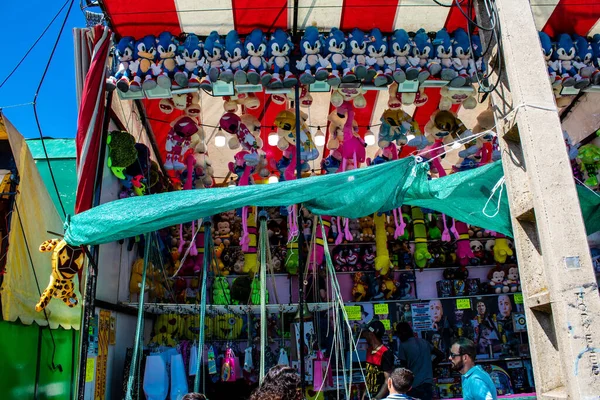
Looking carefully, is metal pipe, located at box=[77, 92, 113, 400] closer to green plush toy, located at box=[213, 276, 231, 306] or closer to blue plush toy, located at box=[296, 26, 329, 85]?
blue plush toy, located at box=[296, 26, 329, 85]

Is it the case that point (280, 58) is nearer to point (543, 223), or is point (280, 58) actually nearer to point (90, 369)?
point (543, 223)

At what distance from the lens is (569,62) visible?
4539 millimetres

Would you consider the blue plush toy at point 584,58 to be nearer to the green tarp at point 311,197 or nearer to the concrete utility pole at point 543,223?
the green tarp at point 311,197

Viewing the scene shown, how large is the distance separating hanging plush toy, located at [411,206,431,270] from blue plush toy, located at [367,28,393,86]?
269 centimetres

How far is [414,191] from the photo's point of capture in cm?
317

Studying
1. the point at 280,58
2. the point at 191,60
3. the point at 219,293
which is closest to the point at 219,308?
the point at 219,293

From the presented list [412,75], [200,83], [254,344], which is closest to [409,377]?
[412,75]

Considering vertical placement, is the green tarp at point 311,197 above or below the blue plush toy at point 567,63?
below

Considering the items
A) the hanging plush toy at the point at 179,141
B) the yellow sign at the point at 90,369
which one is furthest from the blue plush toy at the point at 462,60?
the yellow sign at the point at 90,369

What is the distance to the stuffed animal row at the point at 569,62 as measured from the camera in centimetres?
450

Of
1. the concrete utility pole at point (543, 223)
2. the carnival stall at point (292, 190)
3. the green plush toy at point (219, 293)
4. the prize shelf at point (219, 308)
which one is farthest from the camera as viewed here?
the green plush toy at point (219, 293)

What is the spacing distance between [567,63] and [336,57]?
2.15m

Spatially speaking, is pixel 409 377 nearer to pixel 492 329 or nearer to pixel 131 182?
pixel 131 182

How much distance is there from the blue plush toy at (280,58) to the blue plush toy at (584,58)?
264 centimetres
